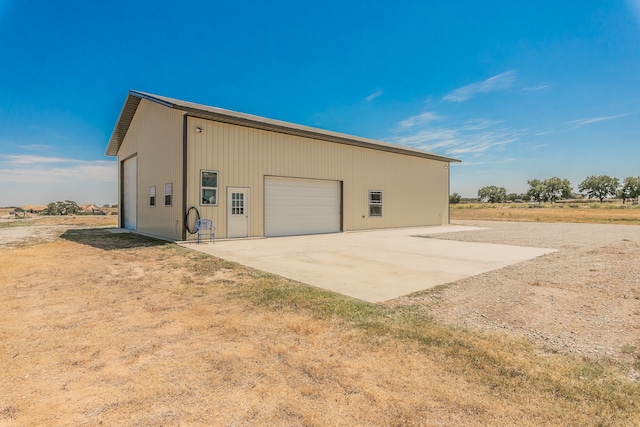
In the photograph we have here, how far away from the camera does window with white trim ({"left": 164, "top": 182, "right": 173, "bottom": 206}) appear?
451 inches

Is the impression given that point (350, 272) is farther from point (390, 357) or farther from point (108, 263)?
point (108, 263)

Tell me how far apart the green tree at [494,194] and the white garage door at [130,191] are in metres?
129

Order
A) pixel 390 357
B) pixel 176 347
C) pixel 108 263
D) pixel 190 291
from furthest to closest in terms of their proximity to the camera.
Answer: pixel 108 263 < pixel 190 291 < pixel 176 347 < pixel 390 357

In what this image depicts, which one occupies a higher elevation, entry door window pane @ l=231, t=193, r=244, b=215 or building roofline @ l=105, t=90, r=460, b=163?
Answer: building roofline @ l=105, t=90, r=460, b=163

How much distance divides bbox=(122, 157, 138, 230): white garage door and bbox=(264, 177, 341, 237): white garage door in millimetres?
7868

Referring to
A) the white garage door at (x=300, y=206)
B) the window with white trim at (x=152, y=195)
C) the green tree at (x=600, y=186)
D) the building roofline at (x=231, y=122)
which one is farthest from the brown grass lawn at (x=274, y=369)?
the green tree at (x=600, y=186)

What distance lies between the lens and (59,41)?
13562 millimetres

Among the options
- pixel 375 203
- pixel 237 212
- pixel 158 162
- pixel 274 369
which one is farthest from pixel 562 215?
pixel 274 369

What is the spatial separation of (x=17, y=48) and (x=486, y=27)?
2025 cm

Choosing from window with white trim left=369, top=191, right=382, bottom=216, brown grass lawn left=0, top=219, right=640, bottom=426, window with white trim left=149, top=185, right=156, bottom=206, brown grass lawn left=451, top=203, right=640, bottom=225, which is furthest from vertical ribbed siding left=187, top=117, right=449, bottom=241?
brown grass lawn left=451, top=203, right=640, bottom=225

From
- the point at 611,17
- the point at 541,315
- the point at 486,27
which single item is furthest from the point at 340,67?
the point at 541,315

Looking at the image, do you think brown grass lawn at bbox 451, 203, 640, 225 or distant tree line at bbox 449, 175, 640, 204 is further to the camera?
distant tree line at bbox 449, 175, 640, 204

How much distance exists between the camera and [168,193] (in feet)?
38.2

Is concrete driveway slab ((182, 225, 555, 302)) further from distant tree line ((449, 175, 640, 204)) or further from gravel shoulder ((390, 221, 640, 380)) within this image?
distant tree line ((449, 175, 640, 204))
